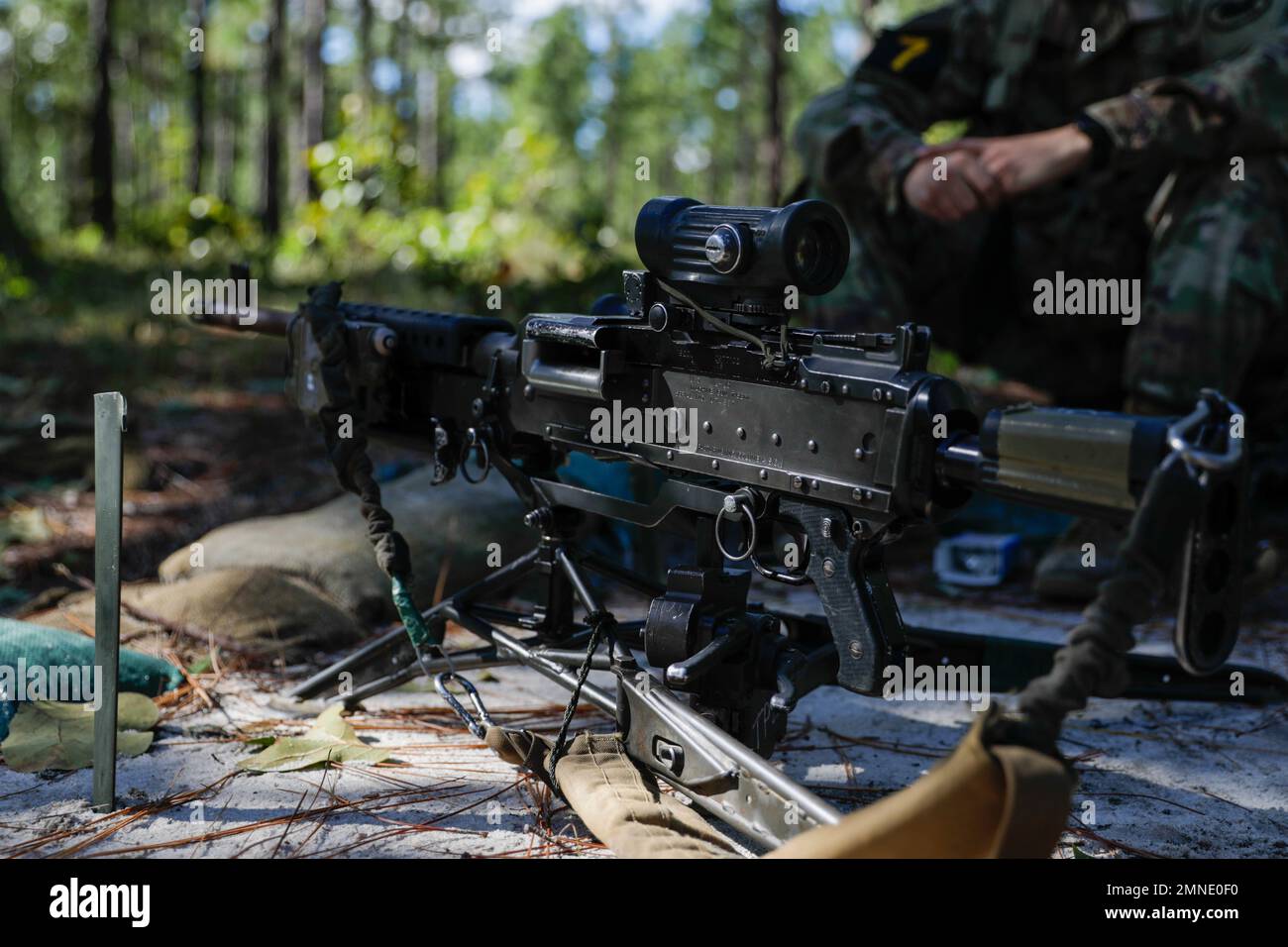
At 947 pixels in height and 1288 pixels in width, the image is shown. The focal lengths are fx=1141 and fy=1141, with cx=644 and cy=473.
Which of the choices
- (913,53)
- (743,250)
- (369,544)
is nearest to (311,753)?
(369,544)

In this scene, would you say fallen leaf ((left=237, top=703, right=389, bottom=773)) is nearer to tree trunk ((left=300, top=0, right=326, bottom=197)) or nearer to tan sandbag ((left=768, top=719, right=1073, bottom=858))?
tan sandbag ((left=768, top=719, right=1073, bottom=858))

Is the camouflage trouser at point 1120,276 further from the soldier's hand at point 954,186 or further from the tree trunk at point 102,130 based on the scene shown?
the tree trunk at point 102,130

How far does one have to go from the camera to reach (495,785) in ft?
7.95

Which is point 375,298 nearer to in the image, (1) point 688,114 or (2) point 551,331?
(2) point 551,331

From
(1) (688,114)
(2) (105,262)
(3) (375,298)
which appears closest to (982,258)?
(3) (375,298)

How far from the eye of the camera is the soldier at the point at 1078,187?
3664 millimetres

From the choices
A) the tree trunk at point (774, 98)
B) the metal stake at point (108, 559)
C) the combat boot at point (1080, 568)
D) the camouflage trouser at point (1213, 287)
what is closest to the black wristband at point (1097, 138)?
the camouflage trouser at point (1213, 287)

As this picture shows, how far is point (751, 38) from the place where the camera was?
1167 inches

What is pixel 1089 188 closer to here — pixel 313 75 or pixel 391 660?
pixel 391 660

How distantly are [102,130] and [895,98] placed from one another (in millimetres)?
13684

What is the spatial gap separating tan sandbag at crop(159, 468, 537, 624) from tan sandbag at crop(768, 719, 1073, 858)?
2.08 metres

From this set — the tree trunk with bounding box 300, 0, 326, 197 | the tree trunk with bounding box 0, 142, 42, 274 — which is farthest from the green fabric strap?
the tree trunk with bounding box 300, 0, 326, 197

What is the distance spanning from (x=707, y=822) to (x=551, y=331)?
104 centimetres

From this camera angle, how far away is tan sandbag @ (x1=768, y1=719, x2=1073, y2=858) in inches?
58.1
